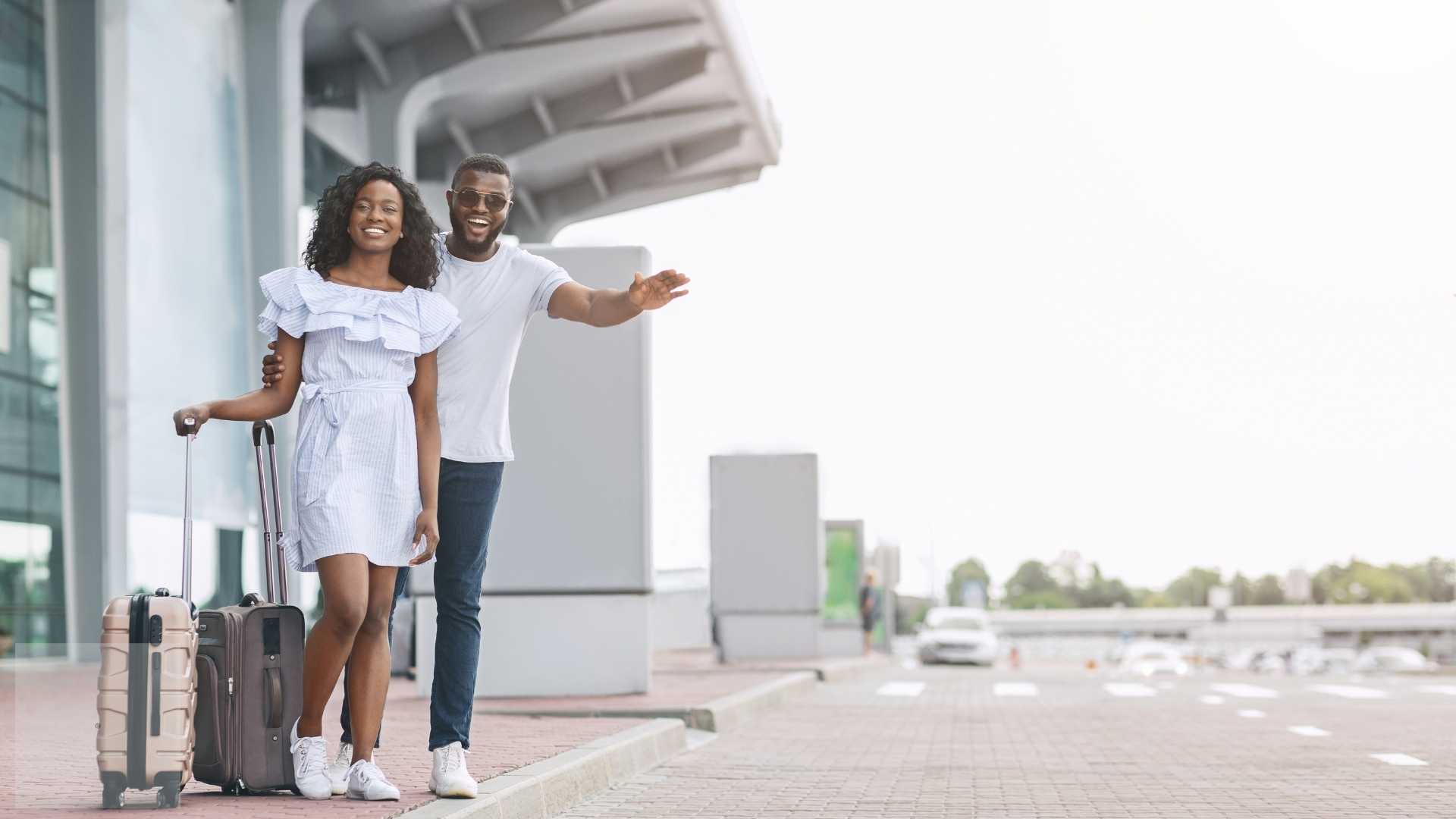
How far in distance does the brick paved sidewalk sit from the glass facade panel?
546 centimetres

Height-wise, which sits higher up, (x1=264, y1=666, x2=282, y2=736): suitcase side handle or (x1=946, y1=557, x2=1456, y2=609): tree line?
(x1=264, y1=666, x2=282, y2=736): suitcase side handle

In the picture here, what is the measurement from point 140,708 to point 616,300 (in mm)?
1830

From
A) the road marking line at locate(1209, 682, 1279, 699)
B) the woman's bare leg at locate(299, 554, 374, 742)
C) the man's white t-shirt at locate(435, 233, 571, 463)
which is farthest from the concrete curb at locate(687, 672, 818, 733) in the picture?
the woman's bare leg at locate(299, 554, 374, 742)

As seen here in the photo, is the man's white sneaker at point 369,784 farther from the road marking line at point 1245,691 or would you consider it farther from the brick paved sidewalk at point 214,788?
the road marking line at point 1245,691

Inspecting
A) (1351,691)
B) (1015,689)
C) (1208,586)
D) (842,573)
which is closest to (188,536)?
(1015,689)

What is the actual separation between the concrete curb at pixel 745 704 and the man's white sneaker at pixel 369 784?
506 centimetres

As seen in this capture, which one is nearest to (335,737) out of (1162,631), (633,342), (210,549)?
(633,342)

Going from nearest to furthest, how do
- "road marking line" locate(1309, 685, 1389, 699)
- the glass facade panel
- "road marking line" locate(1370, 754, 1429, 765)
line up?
"road marking line" locate(1370, 754, 1429, 765)
"road marking line" locate(1309, 685, 1389, 699)
the glass facade panel

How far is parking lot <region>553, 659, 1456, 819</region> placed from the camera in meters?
6.64

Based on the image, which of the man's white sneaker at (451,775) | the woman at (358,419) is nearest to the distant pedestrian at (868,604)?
the man's white sneaker at (451,775)

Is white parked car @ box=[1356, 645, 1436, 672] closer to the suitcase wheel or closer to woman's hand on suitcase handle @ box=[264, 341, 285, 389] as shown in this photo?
woman's hand on suitcase handle @ box=[264, 341, 285, 389]

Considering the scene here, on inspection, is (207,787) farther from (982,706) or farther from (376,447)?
(982,706)

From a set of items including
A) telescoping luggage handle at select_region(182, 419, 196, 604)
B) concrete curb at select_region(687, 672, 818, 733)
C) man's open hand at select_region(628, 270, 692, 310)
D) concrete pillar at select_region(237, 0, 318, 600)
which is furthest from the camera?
concrete pillar at select_region(237, 0, 318, 600)

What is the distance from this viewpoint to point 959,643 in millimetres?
35531
